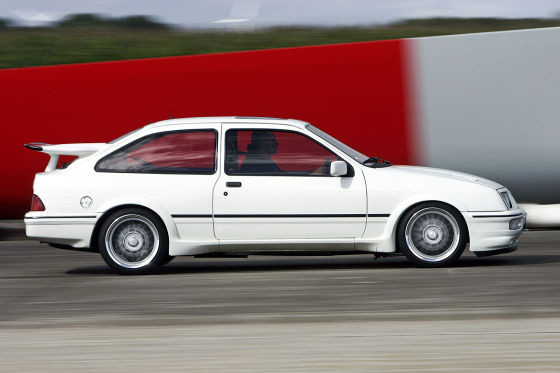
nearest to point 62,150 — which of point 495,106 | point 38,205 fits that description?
point 38,205

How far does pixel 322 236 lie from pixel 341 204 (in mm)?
340

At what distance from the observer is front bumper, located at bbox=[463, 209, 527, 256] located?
862 cm

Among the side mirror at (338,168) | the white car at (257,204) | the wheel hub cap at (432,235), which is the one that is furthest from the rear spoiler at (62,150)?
the wheel hub cap at (432,235)

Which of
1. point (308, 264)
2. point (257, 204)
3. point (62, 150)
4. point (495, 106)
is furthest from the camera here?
point (495, 106)

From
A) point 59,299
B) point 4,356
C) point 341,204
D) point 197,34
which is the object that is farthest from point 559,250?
point 197,34

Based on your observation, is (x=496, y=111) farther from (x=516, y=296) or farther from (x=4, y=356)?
(x=4, y=356)

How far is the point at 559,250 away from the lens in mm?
10352

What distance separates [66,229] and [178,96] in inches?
184

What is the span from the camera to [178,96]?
13125 mm

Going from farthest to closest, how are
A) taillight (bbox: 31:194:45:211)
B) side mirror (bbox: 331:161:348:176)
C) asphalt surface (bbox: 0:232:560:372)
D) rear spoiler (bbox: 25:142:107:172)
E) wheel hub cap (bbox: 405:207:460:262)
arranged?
rear spoiler (bbox: 25:142:107:172) < taillight (bbox: 31:194:45:211) < wheel hub cap (bbox: 405:207:460:262) < side mirror (bbox: 331:161:348:176) < asphalt surface (bbox: 0:232:560:372)

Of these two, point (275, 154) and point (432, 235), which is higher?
point (275, 154)

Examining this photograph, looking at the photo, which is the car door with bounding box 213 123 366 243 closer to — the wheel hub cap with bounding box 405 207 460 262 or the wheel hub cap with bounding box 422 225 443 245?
the wheel hub cap with bounding box 405 207 460 262

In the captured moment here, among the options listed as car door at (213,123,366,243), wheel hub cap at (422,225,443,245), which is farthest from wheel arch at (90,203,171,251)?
wheel hub cap at (422,225,443,245)

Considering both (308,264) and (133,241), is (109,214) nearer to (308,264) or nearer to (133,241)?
(133,241)
